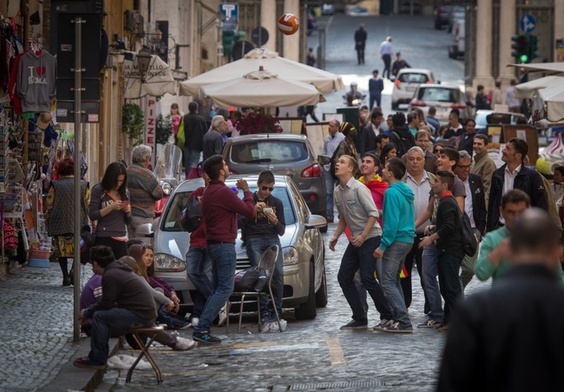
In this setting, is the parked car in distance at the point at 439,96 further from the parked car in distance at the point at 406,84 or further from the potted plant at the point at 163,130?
the potted plant at the point at 163,130

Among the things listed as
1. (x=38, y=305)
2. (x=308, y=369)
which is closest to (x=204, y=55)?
(x=38, y=305)

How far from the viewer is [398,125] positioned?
24547 mm

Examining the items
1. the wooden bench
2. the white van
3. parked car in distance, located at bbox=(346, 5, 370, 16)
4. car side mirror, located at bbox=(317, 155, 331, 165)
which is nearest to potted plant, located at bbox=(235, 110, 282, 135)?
car side mirror, located at bbox=(317, 155, 331, 165)

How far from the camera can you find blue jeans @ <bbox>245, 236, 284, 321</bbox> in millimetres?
13852

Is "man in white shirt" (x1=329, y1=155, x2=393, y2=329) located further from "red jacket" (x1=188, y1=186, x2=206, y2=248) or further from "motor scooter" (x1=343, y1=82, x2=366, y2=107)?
"motor scooter" (x1=343, y1=82, x2=366, y2=107)

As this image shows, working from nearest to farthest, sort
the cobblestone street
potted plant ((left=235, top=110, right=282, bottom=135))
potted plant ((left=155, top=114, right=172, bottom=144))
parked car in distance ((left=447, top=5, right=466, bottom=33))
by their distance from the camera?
the cobblestone street
potted plant ((left=235, top=110, right=282, bottom=135))
potted plant ((left=155, top=114, right=172, bottom=144))
parked car in distance ((left=447, top=5, right=466, bottom=33))

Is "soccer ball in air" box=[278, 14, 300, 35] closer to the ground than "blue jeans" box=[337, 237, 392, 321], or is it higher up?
higher up

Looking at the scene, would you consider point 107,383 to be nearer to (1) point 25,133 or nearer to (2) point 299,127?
(1) point 25,133

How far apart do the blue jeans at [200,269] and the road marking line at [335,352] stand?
1.52m

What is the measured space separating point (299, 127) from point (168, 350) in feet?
62.6

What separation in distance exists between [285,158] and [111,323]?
12135 millimetres

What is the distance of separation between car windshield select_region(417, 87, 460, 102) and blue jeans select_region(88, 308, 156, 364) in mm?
41255

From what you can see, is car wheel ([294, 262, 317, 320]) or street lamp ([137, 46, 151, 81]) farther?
street lamp ([137, 46, 151, 81])

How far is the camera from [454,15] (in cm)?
8412
